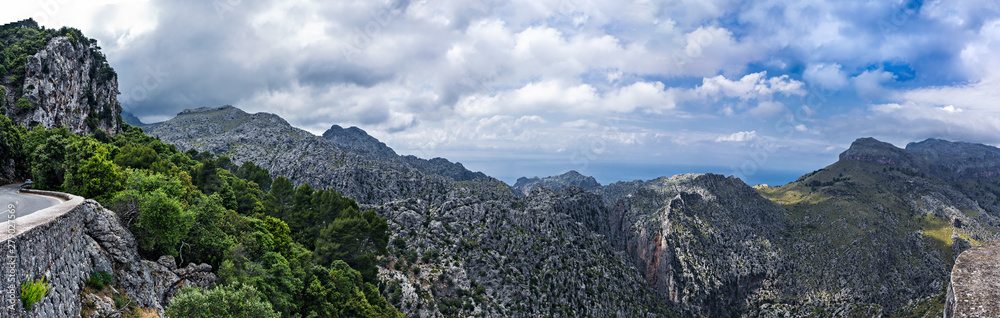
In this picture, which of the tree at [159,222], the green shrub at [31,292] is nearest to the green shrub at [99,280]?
the tree at [159,222]

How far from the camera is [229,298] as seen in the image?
34344 mm

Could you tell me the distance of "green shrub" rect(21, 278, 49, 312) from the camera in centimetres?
2156

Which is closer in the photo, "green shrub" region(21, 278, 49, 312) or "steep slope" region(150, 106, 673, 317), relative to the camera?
"green shrub" region(21, 278, 49, 312)

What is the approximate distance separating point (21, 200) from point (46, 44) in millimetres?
94265

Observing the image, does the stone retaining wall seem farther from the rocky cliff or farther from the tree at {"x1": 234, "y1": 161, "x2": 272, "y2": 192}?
the tree at {"x1": 234, "y1": 161, "x2": 272, "y2": 192}

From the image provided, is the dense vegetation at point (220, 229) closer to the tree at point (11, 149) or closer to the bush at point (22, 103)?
the tree at point (11, 149)

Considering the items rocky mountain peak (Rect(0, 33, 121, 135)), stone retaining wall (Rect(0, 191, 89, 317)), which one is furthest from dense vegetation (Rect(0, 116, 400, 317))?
rocky mountain peak (Rect(0, 33, 121, 135))

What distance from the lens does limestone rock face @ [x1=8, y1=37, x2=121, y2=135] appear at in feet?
279

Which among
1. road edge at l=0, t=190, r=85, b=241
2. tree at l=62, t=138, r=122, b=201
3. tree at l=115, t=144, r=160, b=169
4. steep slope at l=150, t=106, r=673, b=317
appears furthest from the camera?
steep slope at l=150, t=106, r=673, b=317

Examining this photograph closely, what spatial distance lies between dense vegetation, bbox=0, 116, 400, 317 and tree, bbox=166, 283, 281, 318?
0.30 feet

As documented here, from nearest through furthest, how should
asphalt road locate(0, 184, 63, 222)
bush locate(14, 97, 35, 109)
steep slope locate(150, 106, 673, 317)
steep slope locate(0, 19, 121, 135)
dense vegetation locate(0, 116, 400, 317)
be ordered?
asphalt road locate(0, 184, 63, 222) → dense vegetation locate(0, 116, 400, 317) → bush locate(14, 97, 35, 109) → steep slope locate(0, 19, 121, 135) → steep slope locate(150, 106, 673, 317)

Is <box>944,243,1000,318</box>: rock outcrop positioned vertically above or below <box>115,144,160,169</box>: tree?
below

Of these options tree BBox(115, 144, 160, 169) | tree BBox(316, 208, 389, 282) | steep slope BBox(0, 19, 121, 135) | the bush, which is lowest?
tree BBox(316, 208, 389, 282)

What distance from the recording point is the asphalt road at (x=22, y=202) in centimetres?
3297
